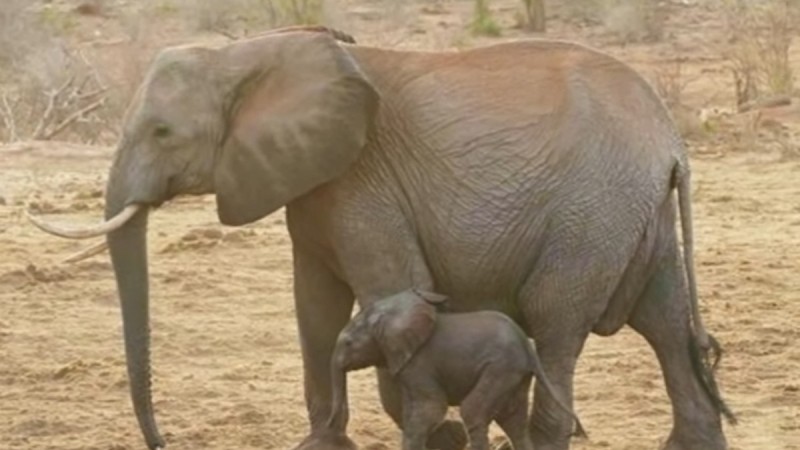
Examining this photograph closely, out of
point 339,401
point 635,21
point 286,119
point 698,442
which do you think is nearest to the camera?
point 286,119

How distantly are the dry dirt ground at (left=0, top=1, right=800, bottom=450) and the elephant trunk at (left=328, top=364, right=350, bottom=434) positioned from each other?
539 mm

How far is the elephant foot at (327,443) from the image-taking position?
7539mm

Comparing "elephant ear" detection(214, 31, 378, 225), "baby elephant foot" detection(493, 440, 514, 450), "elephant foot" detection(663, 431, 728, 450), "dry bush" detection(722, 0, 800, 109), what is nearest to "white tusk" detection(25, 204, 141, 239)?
"elephant ear" detection(214, 31, 378, 225)

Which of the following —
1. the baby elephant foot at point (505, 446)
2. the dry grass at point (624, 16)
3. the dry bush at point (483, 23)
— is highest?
the baby elephant foot at point (505, 446)

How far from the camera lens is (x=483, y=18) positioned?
2320cm

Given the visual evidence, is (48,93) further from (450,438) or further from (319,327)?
(450,438)

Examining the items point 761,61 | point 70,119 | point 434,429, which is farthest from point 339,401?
point 761,61

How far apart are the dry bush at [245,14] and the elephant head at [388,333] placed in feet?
44.2

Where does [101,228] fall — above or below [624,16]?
above

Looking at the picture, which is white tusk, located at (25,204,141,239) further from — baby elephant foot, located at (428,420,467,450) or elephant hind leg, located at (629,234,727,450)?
elephant hind leg, located at (629,234,727,450)

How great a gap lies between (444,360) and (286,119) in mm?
845

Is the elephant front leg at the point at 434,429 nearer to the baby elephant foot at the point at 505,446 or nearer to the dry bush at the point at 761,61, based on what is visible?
the baby elephant foot at the point at 505,446

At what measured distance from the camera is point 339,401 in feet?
23.6

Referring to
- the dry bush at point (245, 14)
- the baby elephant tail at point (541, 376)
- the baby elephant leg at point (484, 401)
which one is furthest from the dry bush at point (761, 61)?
the baby elephant leg at point (484, 401)
